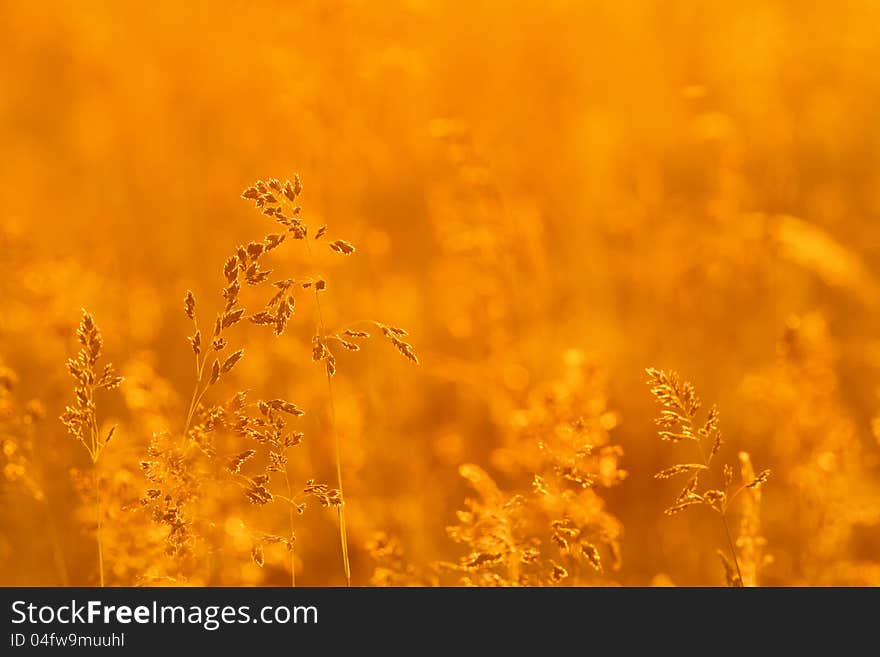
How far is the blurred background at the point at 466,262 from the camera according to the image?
243cm

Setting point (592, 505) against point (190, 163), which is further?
point (190, 163)

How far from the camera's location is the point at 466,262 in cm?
321

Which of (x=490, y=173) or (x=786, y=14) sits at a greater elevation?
(x=786, y=14)

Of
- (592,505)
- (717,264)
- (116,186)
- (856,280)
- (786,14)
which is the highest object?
(786,14)

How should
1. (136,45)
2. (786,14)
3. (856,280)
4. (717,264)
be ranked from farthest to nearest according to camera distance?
(136,45)
(786,14)
(717,264)
(856,280)

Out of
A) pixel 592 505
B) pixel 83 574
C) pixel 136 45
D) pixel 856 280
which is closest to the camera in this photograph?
pixel 592 505

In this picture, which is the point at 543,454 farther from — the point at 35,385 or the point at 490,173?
the point at 35,385

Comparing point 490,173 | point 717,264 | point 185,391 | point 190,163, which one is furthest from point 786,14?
point 185,391

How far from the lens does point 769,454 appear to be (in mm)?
2947

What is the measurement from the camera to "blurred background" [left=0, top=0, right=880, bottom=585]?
95.6 inches

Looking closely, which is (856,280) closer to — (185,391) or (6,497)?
(185,391)

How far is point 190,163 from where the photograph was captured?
4.52 m

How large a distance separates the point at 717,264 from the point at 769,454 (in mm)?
697

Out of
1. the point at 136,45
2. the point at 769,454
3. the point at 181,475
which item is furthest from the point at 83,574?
the point at 136,45
